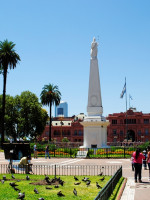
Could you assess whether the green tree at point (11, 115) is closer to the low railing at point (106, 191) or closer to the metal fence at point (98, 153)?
the metal fence at point (98, 153)

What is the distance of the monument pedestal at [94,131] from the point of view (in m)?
39.5

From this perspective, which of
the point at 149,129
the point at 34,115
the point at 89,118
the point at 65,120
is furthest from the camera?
the point at 65,120

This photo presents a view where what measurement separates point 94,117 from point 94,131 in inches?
67.2

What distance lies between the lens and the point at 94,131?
39.8m

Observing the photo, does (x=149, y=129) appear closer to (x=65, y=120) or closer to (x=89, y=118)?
(x=65, y=120)

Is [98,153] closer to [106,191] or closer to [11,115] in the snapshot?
[106,191]

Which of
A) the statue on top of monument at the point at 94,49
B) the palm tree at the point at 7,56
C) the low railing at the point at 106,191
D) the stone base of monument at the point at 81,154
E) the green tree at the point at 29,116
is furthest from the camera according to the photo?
the green tree at the point at 29,116

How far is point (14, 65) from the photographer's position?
5150 centimetres

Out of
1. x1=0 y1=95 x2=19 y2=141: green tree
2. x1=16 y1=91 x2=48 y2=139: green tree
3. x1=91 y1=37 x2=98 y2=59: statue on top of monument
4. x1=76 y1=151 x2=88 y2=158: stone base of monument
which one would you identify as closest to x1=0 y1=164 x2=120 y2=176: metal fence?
x1=76 y1=151 x2=88 y2=158: stone base of monument

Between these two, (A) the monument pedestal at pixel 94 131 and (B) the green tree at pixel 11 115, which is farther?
(B) the green tree at pixel 11 115

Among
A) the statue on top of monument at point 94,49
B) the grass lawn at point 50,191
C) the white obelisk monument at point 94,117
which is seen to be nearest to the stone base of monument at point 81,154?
the white obelisk monument at point 94,117

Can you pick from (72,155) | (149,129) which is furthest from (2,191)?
(149,129)

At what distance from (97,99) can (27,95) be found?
1104 inches

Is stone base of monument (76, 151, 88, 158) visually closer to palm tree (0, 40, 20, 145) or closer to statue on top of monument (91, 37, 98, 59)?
statue on top of monument (91, 37, 98, 59)
